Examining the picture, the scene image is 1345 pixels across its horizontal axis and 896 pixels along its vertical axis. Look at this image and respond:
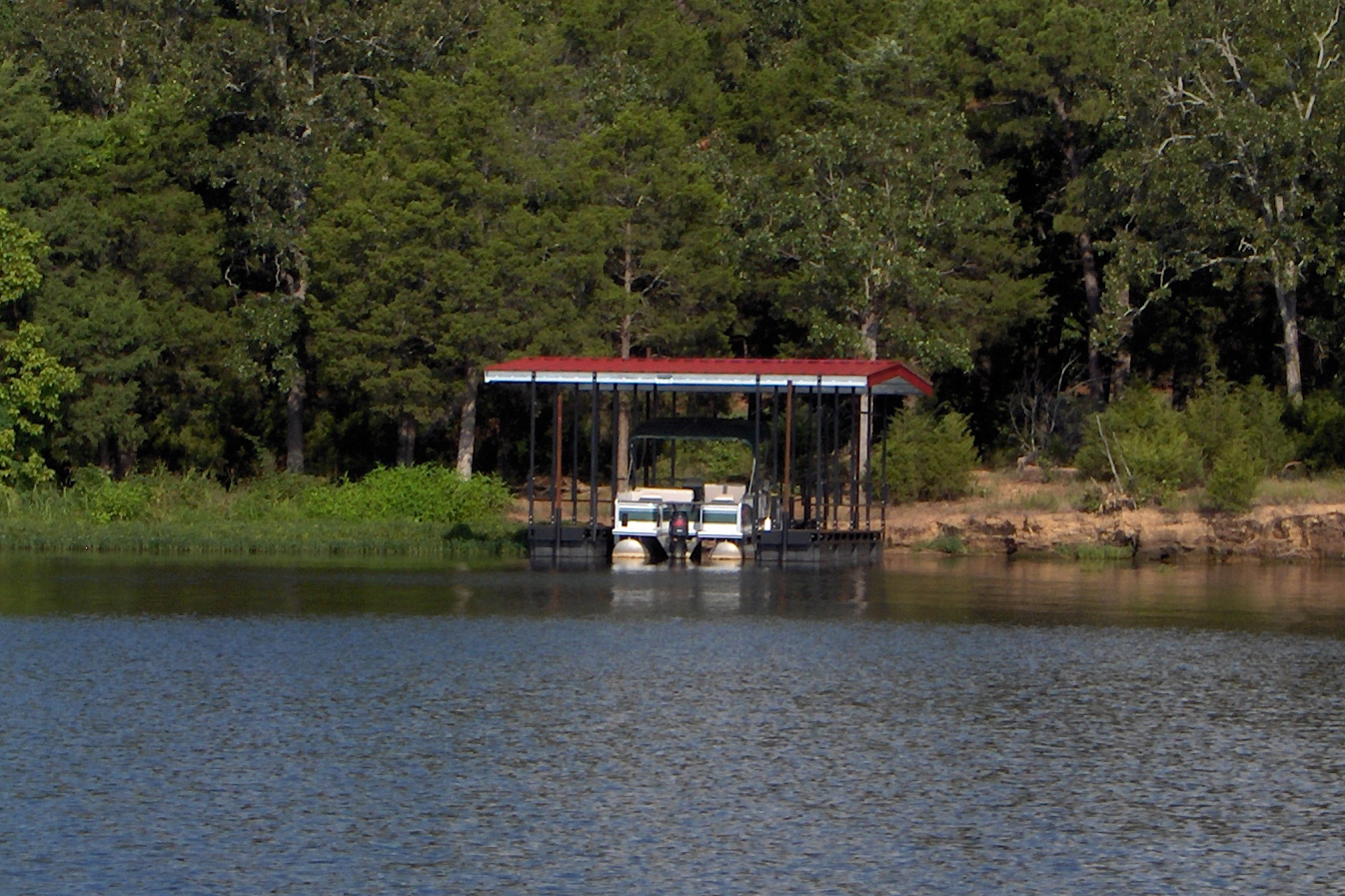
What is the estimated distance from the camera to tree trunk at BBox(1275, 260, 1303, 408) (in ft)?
162

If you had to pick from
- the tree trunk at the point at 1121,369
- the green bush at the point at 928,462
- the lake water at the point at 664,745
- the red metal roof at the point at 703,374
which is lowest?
the lake water at the point at 664,745

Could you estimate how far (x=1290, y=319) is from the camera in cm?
5134

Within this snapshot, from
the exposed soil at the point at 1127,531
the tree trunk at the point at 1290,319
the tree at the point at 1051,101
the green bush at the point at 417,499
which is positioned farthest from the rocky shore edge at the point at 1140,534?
the green bush at the point at 417,499

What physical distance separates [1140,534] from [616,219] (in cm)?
1593

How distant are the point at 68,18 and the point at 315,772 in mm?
42712

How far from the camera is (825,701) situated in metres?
23.9

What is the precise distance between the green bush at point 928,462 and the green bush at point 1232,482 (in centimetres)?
659

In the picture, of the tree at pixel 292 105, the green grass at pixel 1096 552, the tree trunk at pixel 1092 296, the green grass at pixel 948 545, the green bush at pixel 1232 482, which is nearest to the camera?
the green bush at pixel 1232 482

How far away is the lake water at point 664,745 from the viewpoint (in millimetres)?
15805

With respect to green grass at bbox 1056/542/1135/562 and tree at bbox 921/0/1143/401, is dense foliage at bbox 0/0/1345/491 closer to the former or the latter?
tree at bbox 921/0/1143/401

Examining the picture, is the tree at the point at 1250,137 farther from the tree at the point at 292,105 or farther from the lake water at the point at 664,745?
the tree at the point at 292,105

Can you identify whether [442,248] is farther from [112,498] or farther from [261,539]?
[112,498]

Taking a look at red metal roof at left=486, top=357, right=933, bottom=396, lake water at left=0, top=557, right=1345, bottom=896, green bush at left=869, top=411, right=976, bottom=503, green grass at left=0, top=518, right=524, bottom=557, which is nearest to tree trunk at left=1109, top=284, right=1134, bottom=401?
green bush at left=869, top=411, right=976, bottom=503

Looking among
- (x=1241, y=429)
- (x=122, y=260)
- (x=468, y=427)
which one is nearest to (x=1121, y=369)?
(x=1241, y=429)
